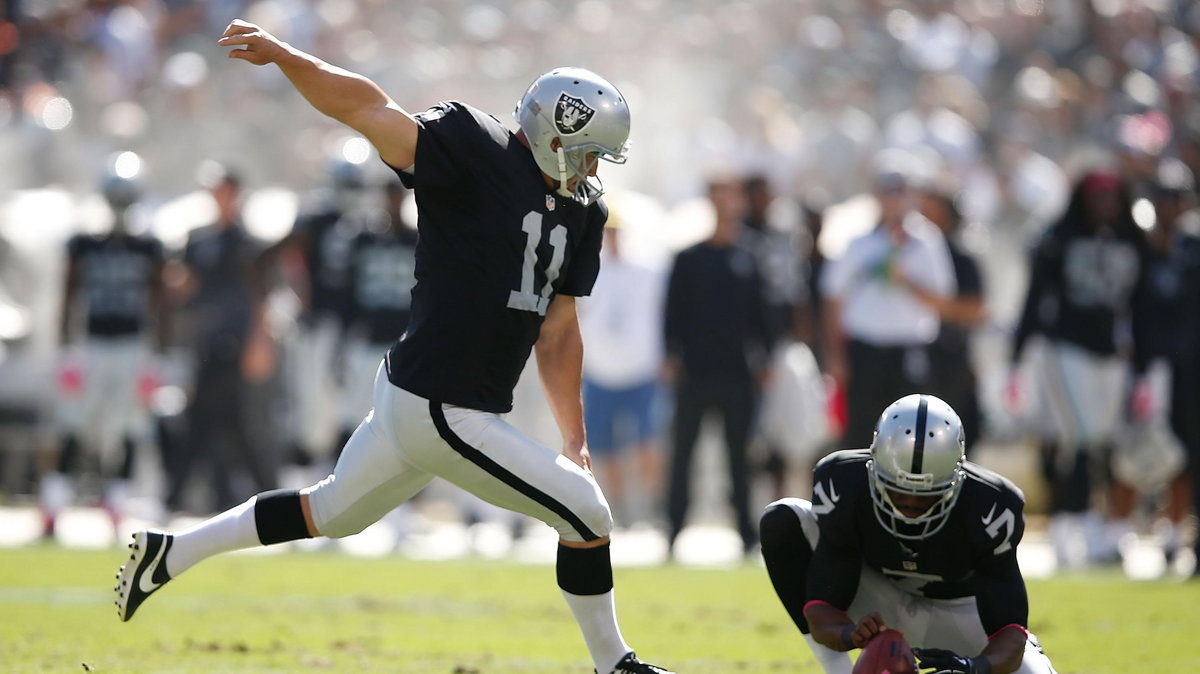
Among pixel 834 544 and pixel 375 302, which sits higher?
pixel 375 302

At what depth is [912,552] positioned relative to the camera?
5234mm

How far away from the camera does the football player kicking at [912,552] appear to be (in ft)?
16.4

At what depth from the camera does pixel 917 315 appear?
10664 millimetres

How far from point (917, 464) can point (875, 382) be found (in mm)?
5680

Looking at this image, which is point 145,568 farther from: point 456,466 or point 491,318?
point 491,318

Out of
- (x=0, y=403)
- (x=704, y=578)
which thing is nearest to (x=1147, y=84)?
(x=704, y=578)

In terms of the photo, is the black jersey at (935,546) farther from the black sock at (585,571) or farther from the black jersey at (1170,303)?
the black jersey at (1170,303)

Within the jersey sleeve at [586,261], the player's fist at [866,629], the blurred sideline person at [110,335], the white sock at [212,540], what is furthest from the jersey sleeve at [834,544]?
the blurred sideline person at [110,335]

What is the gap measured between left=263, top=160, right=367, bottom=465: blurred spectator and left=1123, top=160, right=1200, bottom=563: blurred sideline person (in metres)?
4.93

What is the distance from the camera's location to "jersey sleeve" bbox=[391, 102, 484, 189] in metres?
5.14

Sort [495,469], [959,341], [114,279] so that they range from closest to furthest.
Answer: [495,469]
[959,341]
[114,279]

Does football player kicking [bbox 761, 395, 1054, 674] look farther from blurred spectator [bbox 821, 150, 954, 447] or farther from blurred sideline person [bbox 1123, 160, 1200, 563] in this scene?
blurred sideline person [bbox 1123, 160, 1200, 563]

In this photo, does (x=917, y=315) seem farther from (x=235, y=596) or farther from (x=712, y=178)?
(x=235, y=596)

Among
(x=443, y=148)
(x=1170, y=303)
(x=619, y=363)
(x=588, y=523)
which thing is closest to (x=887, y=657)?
(x=588, y=523)
